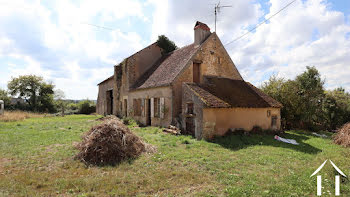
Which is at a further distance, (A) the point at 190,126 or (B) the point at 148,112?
(B) the point at 148,112

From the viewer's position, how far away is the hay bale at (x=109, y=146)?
6.80 m

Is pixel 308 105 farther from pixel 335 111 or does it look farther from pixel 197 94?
pixel 197 94

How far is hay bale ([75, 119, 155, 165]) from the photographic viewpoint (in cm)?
680

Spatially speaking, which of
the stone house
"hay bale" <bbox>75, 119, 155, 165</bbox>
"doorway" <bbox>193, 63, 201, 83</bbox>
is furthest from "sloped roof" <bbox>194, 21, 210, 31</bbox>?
"hay bale" <bbox>75, 119, 155, 165</bbox>

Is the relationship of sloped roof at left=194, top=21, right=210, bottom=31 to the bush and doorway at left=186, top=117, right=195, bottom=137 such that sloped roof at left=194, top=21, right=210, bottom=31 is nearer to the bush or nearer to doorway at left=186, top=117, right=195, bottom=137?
doorway at left=186, top=117, right=195, bottom=137

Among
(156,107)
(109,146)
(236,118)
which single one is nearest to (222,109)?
(236,118)

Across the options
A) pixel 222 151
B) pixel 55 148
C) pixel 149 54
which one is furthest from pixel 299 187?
pixel 149 54

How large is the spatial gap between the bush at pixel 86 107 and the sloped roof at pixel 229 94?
88.6ft

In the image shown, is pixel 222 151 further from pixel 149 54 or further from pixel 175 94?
pixel 149 54

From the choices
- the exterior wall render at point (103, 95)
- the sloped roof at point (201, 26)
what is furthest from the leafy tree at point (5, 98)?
the sloped roof at point (201, 26)

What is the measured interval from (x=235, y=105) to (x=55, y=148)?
994 cm

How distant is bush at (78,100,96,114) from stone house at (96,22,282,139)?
17034mm

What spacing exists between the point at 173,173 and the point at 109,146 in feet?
9.26

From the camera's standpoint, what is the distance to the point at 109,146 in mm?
7004
